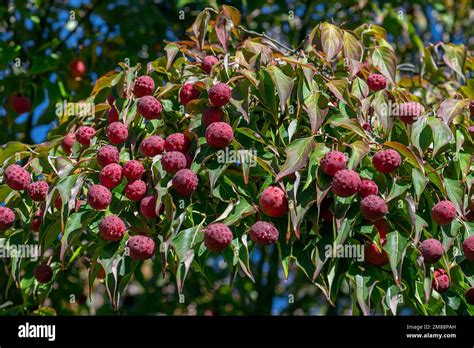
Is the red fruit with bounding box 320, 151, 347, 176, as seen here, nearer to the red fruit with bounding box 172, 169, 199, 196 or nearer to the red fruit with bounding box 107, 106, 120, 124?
the red fruit with bounding box 172, 169, 199, 196

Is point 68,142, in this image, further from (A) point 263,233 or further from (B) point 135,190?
(A) point 263,233

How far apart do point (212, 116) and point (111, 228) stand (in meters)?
0.40

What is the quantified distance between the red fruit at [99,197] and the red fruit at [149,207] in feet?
0.28

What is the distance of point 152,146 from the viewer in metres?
2.25

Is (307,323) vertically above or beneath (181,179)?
beneath

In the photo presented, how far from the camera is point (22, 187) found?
7.68 feet

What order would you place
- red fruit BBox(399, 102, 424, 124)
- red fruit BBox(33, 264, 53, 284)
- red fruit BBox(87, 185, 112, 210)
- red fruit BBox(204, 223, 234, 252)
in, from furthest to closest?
red fruit BBox(33, 264, 53, 284), red fruit BBox(399, 102, 424, 124), red fruit BBox(87, 185, 112, 210), red fruit BBox(204, 223, 234, 252)

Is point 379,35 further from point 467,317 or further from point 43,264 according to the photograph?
point 43,264

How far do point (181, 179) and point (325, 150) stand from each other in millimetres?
369

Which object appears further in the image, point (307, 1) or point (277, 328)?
Answer: point (307, 1)

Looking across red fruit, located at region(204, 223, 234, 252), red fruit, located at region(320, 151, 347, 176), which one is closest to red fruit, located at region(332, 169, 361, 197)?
red fruit, located at region(320, 151, 347, 176)

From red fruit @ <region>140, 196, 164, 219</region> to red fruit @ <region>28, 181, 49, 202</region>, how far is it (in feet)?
0.92

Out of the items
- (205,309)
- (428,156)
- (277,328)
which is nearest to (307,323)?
(277,328)

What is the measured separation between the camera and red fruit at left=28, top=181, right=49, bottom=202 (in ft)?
7.49
